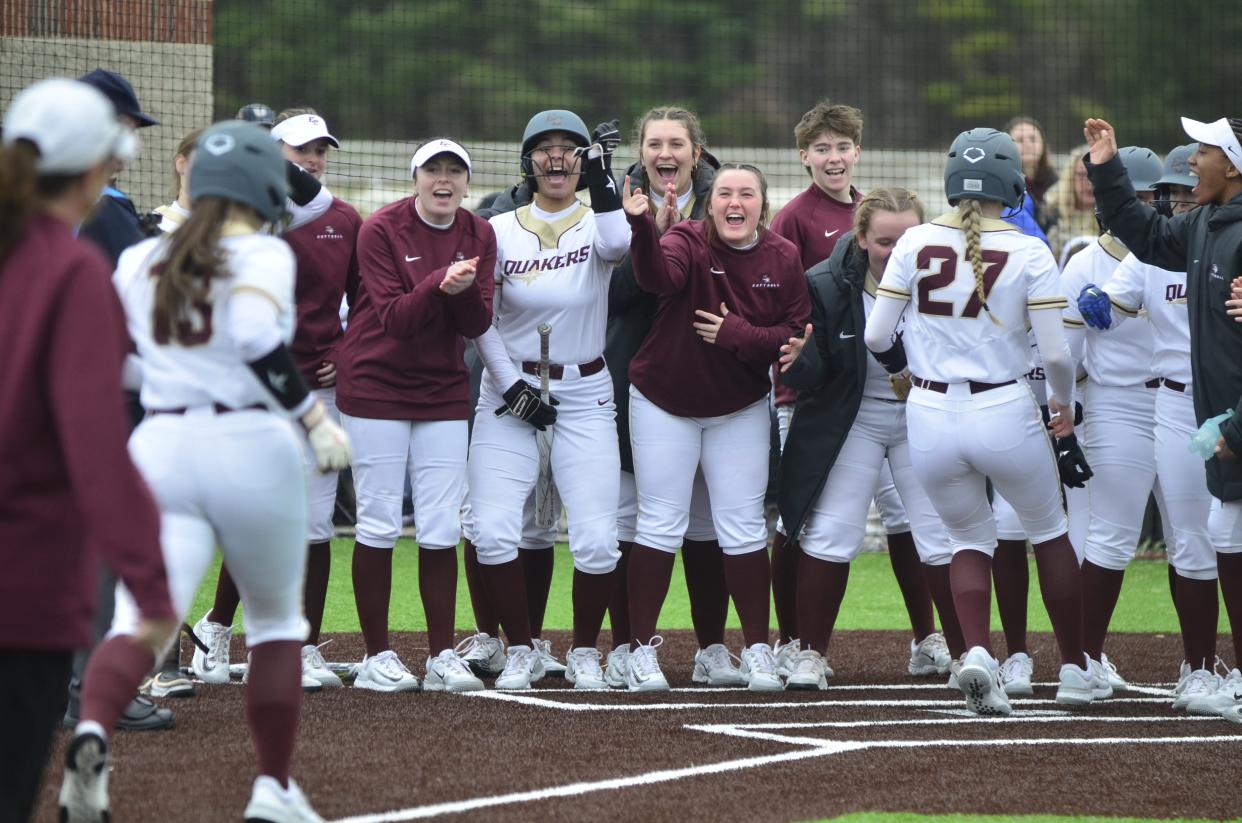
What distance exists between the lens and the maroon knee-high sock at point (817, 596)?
21.8ft

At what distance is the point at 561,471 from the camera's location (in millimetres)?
6488

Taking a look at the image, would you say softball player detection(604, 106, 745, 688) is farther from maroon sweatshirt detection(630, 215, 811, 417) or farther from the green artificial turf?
the green artificial turf

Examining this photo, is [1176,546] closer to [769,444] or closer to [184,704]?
[769,444]

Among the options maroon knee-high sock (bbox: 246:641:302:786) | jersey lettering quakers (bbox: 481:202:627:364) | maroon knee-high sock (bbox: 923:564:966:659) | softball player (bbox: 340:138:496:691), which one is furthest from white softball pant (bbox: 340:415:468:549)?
maroon knee-high sock (bbox: 246:641:302:786)

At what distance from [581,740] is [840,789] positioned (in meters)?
0.99

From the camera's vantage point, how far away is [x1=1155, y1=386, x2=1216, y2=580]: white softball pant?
621 centimetres

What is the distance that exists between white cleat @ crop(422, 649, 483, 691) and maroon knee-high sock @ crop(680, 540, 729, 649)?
1.04m

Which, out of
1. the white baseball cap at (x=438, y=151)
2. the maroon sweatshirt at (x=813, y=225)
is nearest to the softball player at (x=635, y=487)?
the maroon sweatshirt at (x=813, y=225)

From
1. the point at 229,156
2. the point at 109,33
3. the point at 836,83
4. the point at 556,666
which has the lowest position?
the point at 556,666

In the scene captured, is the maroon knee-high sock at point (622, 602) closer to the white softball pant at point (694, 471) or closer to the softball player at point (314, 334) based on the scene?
the white softball pant at point (694, 471)

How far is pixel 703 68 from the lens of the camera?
3281cm

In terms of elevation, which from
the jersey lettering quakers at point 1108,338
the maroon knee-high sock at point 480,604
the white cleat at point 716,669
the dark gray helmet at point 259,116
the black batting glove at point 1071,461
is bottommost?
the white cleat at point 716,669

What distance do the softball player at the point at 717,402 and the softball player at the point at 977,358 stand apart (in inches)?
28.5

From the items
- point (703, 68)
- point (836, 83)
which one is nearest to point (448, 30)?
point (703, 68)
